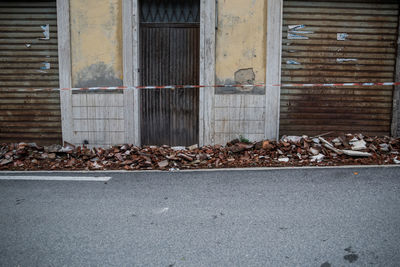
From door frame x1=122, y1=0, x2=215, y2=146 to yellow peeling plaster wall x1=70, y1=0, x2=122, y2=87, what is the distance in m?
0.22

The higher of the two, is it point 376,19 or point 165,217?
point 376,19

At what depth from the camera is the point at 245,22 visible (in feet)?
24.1

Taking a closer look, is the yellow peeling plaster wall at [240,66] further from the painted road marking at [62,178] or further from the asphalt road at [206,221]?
the painted road marking at [62,178]

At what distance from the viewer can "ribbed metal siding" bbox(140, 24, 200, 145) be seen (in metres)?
7.63

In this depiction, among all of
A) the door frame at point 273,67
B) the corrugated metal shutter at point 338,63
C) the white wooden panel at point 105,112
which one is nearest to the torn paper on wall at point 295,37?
the corrugated metal shutter at point 338,63

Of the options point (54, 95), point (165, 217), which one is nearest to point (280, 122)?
point (165, 217)

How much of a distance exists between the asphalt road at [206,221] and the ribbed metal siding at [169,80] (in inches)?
116

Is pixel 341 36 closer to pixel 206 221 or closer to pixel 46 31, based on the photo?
pixel 206 221

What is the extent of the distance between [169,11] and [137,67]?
162 cm

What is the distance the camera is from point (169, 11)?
761 centimetres

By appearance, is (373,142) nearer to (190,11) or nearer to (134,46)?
(190,11)

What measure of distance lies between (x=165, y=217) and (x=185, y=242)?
0.63m

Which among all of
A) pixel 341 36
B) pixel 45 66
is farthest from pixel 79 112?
pixel 341 36

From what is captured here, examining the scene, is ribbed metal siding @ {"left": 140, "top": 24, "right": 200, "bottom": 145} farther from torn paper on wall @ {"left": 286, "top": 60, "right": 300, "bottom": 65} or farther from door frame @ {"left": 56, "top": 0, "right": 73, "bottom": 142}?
torn paper on wall @ {"left": 286, "top": 60, "right": 300, "bottom": 65}
